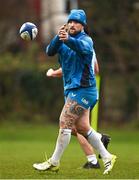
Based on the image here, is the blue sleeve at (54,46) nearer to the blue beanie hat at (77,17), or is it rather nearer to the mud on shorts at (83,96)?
the blue beanie hat at (77,17)

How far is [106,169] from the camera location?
1168 centimetres

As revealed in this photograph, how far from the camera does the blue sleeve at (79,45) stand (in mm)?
11016

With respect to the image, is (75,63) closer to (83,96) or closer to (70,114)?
(83,96)

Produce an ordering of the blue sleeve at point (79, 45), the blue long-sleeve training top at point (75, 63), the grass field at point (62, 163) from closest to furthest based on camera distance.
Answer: the blue sleeve at point (79, 45) → the grass field at point (62, 163) → the blue long-sleeve training top at point (75, 63)

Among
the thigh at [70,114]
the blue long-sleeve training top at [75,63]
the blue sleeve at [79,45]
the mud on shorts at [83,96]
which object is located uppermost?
the blue sleeve at [79,45]

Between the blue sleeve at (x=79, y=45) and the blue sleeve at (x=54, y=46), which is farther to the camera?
the blue sleeve at (x=54, y=46)

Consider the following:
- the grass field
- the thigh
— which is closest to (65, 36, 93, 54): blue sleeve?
the thigh

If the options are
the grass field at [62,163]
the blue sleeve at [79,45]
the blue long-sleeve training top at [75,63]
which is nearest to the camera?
the blue sleeve at [79,45]

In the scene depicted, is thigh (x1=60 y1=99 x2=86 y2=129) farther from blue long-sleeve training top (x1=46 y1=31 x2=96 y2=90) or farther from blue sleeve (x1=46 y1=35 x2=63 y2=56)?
blue sleeve (x1=46 y1=35 x2=63 y2=56)

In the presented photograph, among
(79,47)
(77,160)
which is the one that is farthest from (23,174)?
(77,160)

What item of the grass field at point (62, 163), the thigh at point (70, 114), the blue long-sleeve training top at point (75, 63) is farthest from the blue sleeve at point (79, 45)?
the grass field at point (62, 163)

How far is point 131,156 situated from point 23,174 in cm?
493

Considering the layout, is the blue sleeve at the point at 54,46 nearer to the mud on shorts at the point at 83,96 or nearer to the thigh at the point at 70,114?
the mud on shorts at the point at 83,96

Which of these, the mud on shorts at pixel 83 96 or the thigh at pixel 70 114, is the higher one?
the mud on shorts at pixel 83 96
